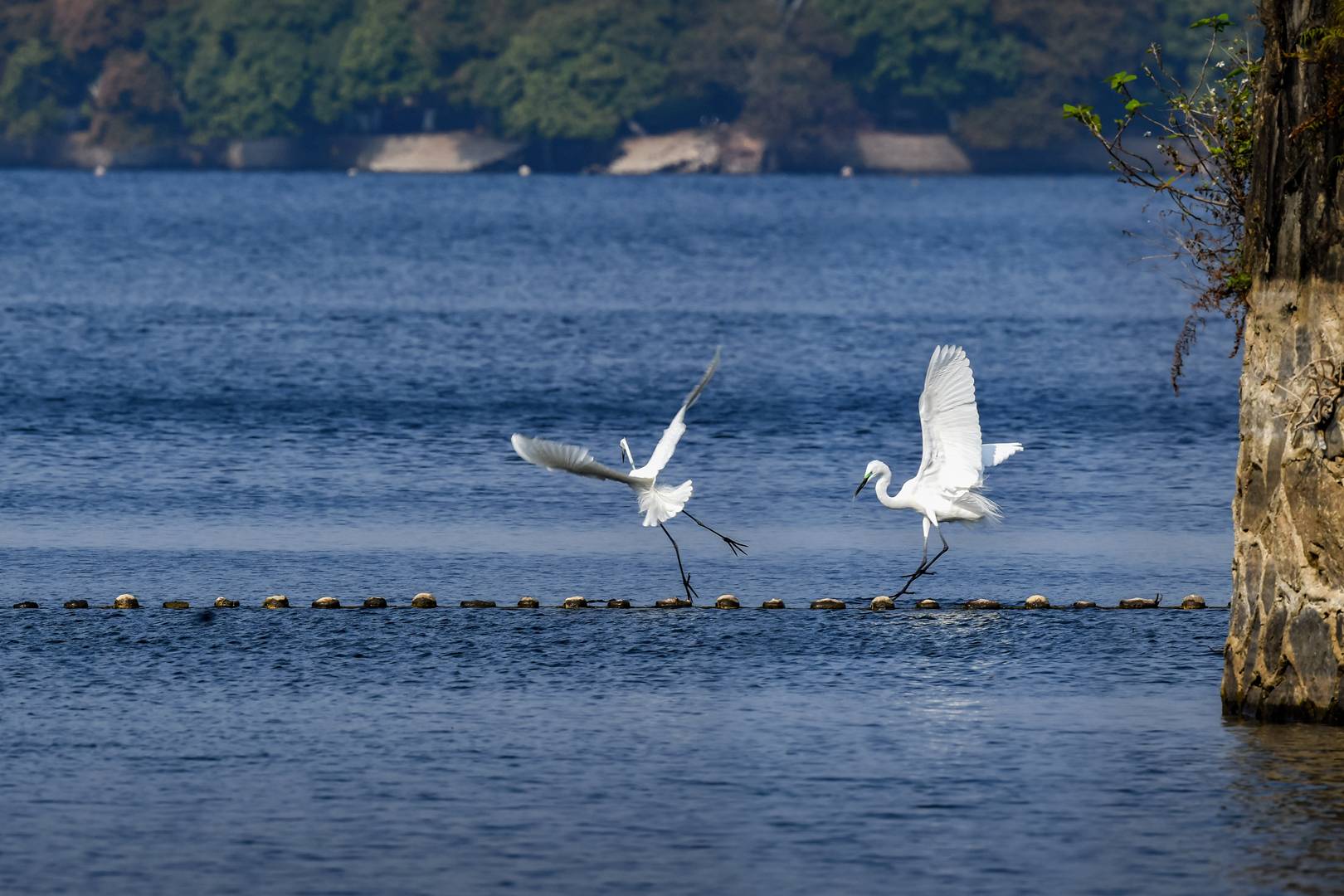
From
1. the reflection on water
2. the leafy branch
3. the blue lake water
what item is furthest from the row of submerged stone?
the reflection on water

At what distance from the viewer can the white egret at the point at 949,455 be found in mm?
16719

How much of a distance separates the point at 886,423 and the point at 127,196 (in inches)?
4341

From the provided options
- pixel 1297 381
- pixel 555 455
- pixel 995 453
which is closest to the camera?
pixel 1297 381

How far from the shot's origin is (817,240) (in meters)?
93.4

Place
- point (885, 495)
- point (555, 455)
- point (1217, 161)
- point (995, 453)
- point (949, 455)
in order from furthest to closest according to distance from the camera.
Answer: point (885, 495), point (995, 453), point (949, 455), point (555, 455), point (1217, 161)

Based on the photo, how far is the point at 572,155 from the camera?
181 m

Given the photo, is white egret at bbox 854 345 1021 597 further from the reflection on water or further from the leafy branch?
the reflection on water

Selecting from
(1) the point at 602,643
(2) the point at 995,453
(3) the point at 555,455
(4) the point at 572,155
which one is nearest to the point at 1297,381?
(3) the point at 555,455

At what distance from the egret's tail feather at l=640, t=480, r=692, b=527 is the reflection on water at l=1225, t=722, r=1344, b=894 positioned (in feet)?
16.4

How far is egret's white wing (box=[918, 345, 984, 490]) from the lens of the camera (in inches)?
654

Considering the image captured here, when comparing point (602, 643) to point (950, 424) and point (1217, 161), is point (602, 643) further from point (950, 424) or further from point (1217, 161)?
point (1217, 161)

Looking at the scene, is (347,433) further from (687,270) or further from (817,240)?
(817,240)

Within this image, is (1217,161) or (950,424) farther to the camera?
(950,424)

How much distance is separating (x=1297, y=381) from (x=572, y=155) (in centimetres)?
16988
